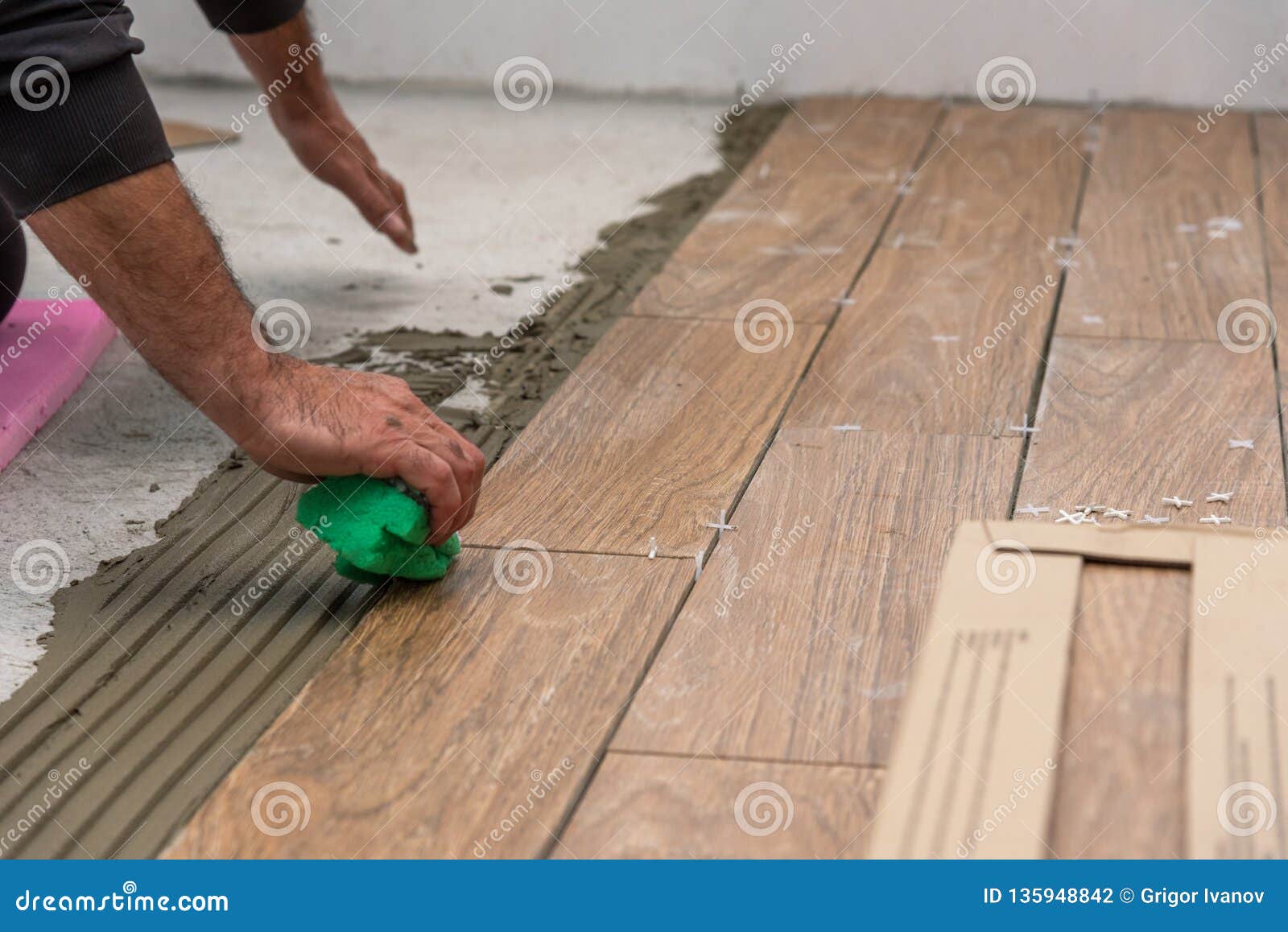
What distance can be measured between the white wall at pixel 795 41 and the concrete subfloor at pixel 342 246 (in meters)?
0.09

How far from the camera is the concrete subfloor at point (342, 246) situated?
68.0 inches

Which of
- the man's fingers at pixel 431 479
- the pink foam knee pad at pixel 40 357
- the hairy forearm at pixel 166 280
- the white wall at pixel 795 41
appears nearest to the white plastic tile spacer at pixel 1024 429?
the man's fingers at pixel 431 479

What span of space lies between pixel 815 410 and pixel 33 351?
1115 millimetres

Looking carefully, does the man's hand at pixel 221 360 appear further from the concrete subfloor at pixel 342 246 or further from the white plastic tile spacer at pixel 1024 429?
the white plastic tile spacer at pixel 1024 429

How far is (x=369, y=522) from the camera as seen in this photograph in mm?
1434

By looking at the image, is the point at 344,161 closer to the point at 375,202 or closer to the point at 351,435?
the point at 375,202

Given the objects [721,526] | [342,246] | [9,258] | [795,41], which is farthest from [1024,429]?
[795,41]

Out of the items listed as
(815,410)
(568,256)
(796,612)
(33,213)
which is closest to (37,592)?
(33,213)

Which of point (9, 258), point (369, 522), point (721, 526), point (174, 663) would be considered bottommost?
point (174, 663)

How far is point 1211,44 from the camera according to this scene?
122 inches

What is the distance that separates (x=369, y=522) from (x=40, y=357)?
85cm

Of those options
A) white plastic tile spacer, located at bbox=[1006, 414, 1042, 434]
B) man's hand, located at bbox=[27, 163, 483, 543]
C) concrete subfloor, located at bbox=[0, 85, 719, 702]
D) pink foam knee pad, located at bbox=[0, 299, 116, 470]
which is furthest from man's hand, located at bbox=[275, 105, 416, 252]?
white plastic tile spacer, located at bbox=[1006, 414, 1042, 434]

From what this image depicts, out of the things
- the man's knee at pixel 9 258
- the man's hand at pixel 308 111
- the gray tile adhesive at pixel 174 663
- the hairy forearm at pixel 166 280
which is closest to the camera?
the gray tile adhesive at pixel 174 663

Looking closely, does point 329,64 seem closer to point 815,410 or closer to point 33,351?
point 33,351
